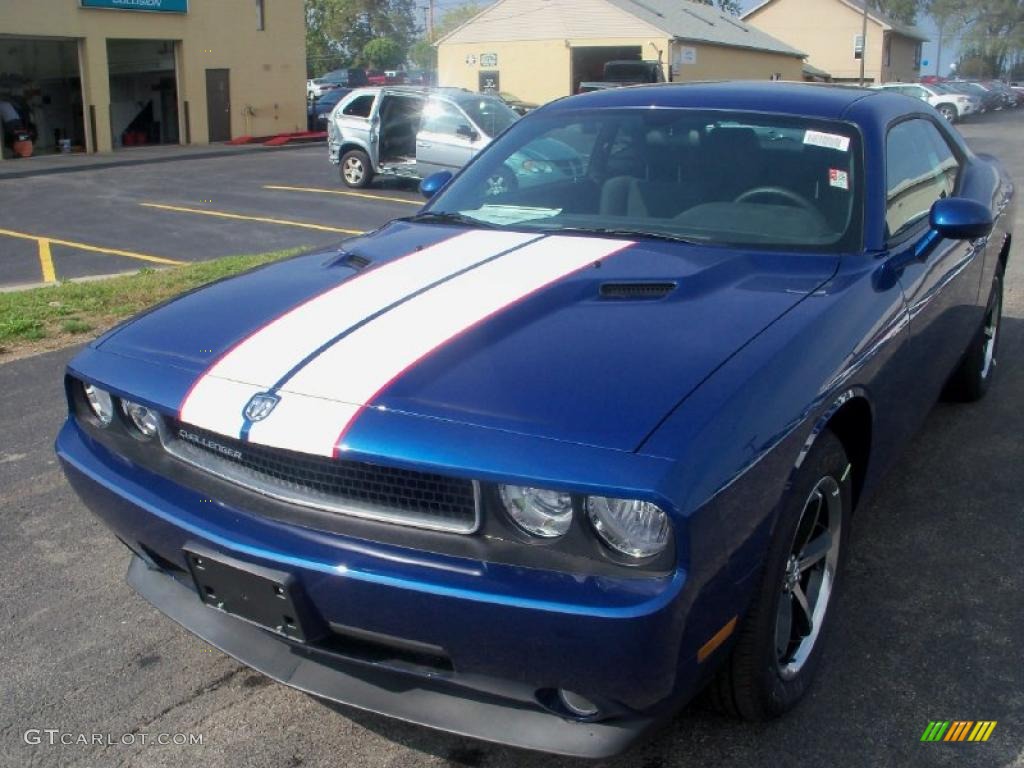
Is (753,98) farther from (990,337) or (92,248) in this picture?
(92,248)

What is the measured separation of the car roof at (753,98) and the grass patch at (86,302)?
12.3 feet

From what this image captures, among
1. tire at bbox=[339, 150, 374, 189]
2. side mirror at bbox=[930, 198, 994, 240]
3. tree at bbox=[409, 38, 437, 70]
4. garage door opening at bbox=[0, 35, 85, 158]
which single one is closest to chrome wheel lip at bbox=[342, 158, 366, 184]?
tire at bbox=[339, 150, 374, 189]

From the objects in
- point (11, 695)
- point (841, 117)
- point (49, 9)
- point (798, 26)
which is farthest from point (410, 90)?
point (798, 26)

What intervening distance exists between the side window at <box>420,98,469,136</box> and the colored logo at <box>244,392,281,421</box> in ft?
43.3

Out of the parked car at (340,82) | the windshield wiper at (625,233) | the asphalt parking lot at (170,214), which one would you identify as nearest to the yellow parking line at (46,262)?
the asphalt parking lot at (170,214)

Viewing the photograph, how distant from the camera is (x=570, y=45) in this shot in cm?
3797

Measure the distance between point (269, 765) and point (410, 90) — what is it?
14.4 meters

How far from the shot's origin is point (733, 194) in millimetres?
3520

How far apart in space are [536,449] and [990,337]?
13.3 feet

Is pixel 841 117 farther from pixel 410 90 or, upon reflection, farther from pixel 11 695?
pixel 410 90

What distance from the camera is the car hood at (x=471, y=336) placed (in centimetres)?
223

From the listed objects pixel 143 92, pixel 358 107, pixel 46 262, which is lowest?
pixel 46 262

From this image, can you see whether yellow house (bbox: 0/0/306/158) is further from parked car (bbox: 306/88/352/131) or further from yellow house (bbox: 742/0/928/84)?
yellow house (bbox: 742/0/928/84)

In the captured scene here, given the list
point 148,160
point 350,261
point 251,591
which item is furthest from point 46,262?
point 148,160
